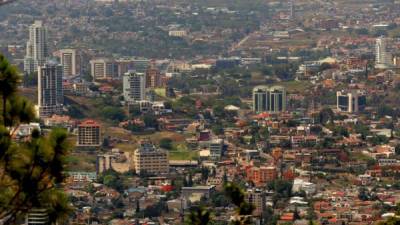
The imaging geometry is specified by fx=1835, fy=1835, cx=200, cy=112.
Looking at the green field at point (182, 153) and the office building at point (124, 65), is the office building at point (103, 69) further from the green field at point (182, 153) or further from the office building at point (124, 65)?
the green field at point (182, 153)

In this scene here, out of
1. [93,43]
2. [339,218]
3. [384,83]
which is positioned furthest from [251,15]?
[339,218]

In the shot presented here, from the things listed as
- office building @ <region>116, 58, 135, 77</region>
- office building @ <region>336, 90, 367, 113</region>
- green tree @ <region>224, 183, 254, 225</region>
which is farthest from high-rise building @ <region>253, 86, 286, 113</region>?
green tree @ <region>224, 183, 254, 225</region>

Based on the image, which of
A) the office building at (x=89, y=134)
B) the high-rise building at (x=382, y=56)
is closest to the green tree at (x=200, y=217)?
the office building at (x=89, y=134)

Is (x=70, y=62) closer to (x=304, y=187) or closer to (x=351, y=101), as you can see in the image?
(x=351, y=101)

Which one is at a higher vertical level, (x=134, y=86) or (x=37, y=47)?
(x=37, y=47)

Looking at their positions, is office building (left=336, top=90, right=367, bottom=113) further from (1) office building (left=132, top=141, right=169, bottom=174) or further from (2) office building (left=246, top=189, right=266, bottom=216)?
(2) office building (left=246, top=189, right=266, bottom=216)

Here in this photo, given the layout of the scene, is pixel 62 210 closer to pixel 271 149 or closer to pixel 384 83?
pixel 271 149

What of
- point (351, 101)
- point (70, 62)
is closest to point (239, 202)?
point (351, 101)
